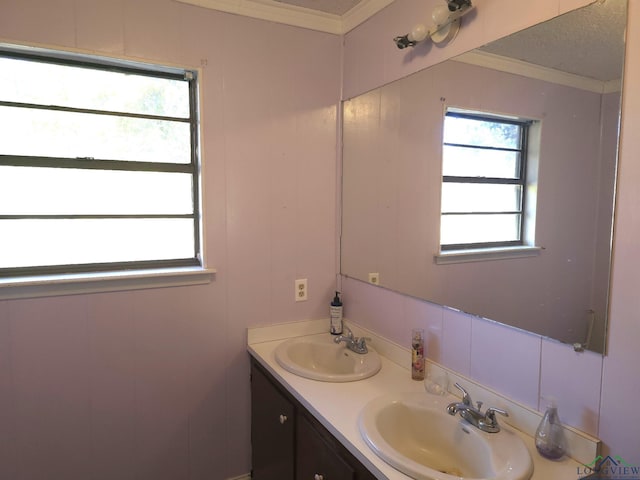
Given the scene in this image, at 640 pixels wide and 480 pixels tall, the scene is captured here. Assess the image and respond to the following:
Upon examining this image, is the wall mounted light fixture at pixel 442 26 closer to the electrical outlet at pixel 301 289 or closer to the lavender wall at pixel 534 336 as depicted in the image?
the lavender wall at pixel 534 336

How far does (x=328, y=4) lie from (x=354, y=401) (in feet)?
5.66

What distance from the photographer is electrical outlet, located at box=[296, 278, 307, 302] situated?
216 cm

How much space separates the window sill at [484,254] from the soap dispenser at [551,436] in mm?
446

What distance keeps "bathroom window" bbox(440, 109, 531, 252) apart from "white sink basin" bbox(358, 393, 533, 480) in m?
0.59

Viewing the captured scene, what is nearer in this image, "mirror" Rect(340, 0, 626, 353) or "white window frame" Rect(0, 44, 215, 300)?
"mirror" Rect(340, 0, 626, 353)

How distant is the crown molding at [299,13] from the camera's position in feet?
6.11

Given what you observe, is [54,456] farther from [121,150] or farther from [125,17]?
[125,17]

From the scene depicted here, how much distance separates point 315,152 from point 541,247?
1186mm

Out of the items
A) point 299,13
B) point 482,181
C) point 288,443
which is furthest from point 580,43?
point 288,443

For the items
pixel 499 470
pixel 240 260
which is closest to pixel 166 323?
pixel 240 260

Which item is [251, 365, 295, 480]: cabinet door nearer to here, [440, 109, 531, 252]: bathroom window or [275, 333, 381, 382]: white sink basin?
Answer: [275, 333, 381, 382]: white sink basin

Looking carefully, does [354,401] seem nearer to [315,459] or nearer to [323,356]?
[315,459]

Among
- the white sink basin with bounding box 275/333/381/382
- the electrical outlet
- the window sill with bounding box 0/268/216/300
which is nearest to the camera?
the window sill with bounding box 0/268/216/300

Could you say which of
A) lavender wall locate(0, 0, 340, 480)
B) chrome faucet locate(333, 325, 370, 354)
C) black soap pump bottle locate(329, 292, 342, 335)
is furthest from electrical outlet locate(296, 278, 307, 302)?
chrome faucet locate(333, 325, 370, 354)
